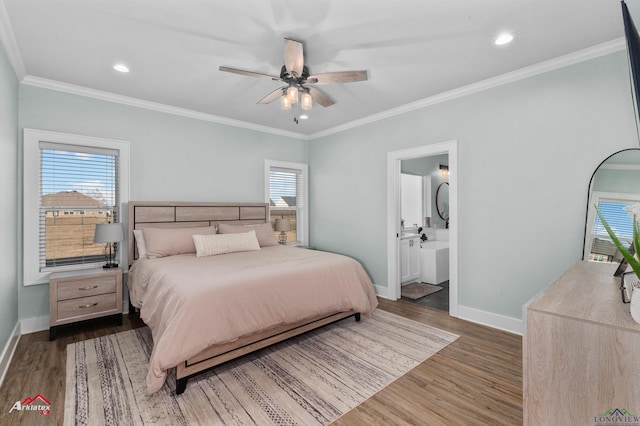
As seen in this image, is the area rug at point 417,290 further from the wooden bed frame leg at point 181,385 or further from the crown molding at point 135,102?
the crown molding at point 135,102

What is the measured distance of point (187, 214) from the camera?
4.07 m

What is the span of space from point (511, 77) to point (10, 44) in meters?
4.56

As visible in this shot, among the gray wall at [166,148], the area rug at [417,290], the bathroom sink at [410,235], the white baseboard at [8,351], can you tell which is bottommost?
the area rug at [417,290]

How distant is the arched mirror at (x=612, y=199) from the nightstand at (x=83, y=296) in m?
4.66

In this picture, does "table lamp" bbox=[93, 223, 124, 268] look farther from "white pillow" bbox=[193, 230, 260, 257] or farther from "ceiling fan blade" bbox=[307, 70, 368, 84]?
"ceiling fan blade" bbox=[307, 70, 368, 84]

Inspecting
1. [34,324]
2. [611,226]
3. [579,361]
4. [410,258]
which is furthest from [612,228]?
[34,324]

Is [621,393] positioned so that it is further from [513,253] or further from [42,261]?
[42,261]

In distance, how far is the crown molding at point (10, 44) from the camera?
209 centimetres

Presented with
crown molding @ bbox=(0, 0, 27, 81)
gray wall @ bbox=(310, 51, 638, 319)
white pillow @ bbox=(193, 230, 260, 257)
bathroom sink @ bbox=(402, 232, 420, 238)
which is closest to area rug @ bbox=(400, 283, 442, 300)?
bathroom sink @ bbox=(402, 232, 420, 238)

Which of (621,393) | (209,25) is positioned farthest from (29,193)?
(621,393)

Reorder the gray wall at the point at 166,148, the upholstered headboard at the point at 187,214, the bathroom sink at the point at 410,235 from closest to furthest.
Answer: the gray wall at the point at 166,148 → the upholstered headboard at the point at 187,214 → the bathroom sink at the point at 410,235

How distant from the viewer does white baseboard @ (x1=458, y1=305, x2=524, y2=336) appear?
3047mm

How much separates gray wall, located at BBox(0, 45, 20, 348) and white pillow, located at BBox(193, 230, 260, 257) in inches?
62.8

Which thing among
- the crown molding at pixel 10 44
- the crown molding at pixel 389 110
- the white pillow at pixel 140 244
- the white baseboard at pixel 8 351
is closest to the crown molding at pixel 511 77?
the crown molding at pixel 389 110
